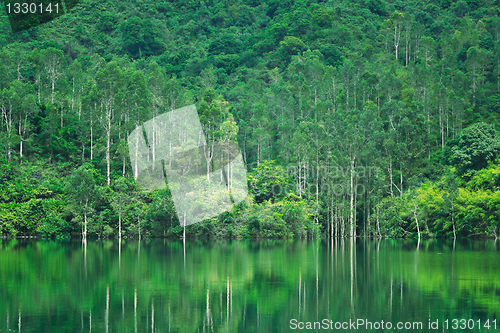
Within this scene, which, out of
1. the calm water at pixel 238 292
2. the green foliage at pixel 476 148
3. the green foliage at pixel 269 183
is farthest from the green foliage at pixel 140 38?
the calm water at pixel 238 292

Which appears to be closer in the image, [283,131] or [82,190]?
[82,190]

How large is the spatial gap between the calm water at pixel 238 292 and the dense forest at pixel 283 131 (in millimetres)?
17612

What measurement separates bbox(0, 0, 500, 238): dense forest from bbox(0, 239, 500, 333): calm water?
57.8 feet

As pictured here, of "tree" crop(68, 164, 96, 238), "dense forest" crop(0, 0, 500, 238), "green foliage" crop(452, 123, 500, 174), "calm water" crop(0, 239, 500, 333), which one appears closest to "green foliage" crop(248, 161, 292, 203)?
"dense forest" crop(0, 0, 500, 238)

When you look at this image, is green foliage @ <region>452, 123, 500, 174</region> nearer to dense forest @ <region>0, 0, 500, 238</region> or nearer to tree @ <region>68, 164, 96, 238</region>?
dense forest @ <region>0, 0, 500, 238</region>

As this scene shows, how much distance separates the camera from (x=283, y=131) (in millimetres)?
66812

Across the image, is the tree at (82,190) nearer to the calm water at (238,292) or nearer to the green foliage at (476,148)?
the calm water at (238,292)

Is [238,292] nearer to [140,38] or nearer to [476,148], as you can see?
[476,148]

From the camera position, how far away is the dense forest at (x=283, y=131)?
48.7 metres

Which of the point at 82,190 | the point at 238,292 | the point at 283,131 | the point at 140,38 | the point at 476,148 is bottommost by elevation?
the point at 238,292

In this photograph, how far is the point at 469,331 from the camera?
14.4 m

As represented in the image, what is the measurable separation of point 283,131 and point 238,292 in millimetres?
47587

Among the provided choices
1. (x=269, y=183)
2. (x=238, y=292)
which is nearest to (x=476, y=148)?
(x=269, y=183)

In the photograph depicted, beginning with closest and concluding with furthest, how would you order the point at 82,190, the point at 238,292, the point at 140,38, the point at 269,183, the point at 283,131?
1. the point at 238,292
2. the point at 82,190
3. the point at 269,183
4. the point at 283,131
5. the point at 140,38
